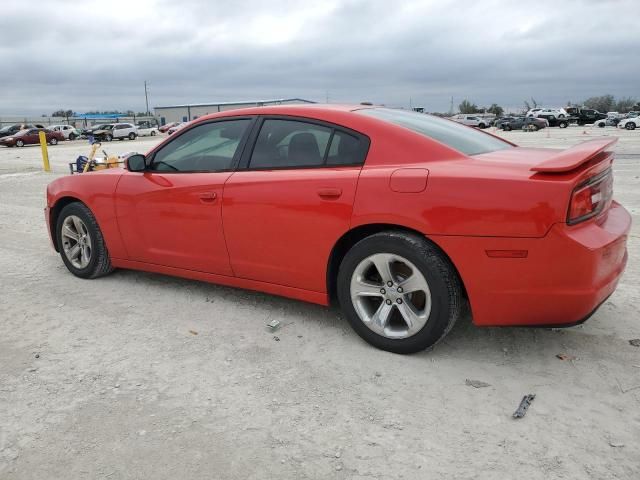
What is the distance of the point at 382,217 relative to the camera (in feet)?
10.2

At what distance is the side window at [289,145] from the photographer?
11.6ft

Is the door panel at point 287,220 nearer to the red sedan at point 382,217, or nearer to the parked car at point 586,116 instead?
the red sedan at point 382,217

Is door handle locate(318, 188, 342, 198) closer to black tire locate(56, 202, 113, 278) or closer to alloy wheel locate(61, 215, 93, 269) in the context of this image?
black tire locate(56, 202, 113, 278)

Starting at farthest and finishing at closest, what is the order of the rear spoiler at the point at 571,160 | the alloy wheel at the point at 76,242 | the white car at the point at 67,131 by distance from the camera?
the white car at the point at 67,131, the alloy wheel at the point at 76,242, the rear spoiler at the point at 571,160

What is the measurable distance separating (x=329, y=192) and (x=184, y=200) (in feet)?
4.13

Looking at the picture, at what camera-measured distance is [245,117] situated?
3928 millimetres

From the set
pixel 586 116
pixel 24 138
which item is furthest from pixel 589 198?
pixel 586 116

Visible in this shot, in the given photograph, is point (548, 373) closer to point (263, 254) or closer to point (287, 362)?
point (287, 362)

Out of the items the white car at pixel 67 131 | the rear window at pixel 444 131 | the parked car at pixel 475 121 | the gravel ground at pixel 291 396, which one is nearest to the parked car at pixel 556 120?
the parked car at pixel 475 121

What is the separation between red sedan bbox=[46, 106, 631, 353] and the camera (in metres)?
2.77

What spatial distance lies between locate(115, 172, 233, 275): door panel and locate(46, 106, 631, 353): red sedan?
1 cm

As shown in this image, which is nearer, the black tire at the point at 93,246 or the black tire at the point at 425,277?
the black tire at the point at 425,277

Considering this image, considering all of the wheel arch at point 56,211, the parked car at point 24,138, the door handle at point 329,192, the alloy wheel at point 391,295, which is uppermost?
the parked car at point 24,138

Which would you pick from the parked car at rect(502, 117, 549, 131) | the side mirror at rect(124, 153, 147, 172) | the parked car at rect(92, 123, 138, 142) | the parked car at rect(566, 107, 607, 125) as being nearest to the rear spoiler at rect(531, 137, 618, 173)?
the side mirror at rect(124, 153, 147, 172)
